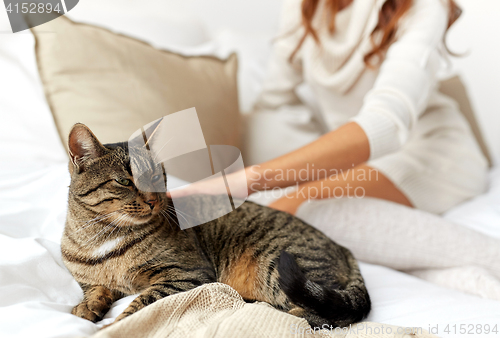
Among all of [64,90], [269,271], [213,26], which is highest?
[213,26]

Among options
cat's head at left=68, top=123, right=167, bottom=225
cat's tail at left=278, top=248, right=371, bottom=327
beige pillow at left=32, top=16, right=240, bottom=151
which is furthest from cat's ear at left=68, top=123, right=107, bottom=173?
cat's tail at left=278, top=248, right=371, bottom=327

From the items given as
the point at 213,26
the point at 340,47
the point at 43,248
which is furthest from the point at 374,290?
the point at 213,26

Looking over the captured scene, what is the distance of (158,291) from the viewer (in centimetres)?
52

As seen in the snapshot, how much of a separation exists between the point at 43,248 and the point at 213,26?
4.88ft

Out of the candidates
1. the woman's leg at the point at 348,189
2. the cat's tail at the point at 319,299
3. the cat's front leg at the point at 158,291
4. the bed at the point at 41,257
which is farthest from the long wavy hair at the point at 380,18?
the cat's front leg at the point at 158,291

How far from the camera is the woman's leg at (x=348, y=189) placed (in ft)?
3.27

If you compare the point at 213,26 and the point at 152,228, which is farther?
the point at 213,26

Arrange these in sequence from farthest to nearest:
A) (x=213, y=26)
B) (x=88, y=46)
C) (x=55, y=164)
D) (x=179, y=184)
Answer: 1. (x=213, y=26)
2. (x=88, y=46)
3. (x=55, y=164)
4. (x=179, y=184)

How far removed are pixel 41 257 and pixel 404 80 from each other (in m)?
0.96

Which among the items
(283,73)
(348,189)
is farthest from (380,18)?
(348,189)

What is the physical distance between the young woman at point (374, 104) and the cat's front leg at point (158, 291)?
28cm

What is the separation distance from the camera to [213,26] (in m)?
1.74

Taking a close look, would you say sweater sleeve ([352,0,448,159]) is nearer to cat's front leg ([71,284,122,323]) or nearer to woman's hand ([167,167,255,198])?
woman's hand ([167,167,255,198])

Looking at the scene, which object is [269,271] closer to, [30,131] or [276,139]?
[30,131]
